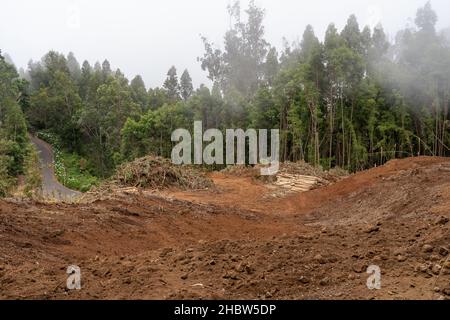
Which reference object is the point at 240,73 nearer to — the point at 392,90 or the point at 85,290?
the point at 392,90

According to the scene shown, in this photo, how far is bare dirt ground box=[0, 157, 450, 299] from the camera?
10.8 feet

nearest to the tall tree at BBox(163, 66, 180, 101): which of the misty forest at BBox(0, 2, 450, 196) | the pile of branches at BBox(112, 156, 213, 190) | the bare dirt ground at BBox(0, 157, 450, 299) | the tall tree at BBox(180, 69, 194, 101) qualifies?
the tall tree at BBox(180, 69, 194, 101)

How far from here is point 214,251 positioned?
13.9 ft

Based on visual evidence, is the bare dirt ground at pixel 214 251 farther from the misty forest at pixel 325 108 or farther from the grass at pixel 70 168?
the grass at pixel 70 168

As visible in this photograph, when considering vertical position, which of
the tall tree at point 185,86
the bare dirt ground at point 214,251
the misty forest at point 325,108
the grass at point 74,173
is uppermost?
the tall tree at point 185,86

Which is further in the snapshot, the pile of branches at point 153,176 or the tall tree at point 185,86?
the tall tree at point 185,86

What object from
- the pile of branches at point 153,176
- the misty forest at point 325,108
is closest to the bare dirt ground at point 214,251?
the pile of branches at point 153,176

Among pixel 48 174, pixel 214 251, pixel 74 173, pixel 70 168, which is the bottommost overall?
pixel 74 173

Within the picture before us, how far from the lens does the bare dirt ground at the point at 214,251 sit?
3.30m

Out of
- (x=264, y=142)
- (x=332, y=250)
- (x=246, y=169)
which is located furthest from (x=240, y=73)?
(x=332, y=250)

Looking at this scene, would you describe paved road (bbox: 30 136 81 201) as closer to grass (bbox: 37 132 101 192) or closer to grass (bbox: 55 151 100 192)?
grass (bbox: 37 132 101 192)

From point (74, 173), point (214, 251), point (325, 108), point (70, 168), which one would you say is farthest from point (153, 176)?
point (70, 168)

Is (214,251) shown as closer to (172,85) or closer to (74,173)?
(74,173)

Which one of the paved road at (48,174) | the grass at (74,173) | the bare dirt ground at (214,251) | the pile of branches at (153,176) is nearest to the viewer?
the bare dirt ground at (214,251)
